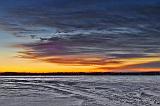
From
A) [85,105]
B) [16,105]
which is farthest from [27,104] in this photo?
[85,105]

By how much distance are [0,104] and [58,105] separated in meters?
3.74

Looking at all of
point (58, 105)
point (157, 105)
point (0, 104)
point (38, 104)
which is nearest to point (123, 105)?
point (157, 105)

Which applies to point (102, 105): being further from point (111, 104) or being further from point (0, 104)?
point (0, 104)

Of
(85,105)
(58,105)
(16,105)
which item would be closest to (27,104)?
(16,105)

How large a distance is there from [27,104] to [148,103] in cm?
755

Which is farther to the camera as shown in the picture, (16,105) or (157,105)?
(16,105)

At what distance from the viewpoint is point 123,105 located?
20.2 meters

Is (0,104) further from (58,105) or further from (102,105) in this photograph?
(102,105)

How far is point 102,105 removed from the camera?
2056 cm

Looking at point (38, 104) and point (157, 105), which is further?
point (38, 104)

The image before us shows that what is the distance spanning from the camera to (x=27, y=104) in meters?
21.5

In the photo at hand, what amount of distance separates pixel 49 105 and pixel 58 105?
56 centimetres

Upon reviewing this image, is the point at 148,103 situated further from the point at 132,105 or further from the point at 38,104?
the point at 38,104

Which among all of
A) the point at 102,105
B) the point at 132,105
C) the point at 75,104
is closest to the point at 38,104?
the point at 75,104
